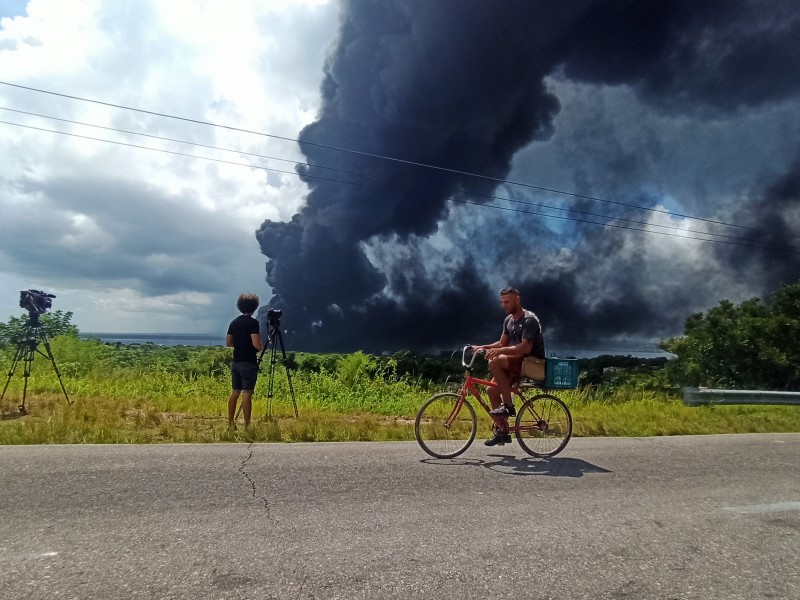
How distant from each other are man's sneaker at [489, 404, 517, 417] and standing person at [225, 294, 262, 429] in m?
3.50

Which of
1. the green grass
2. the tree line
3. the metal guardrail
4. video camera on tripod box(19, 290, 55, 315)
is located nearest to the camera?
the green grass

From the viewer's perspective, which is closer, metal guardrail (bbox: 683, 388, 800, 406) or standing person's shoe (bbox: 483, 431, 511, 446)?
standing person's shoe (bbox: 483, 431, 511, 446)

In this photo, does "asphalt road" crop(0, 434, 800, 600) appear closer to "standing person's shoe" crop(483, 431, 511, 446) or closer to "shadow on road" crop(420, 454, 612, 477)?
"shadow on road" crop(420, 454, 612, 477)

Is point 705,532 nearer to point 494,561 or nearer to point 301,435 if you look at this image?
point 494,561

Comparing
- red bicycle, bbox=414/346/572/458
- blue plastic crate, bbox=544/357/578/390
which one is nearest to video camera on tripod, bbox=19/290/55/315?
red bicycle, bbox=414/346/572/458

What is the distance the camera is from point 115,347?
63.0ft

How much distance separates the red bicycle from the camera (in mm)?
6566

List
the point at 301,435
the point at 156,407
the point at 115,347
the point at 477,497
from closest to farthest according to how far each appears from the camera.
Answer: the point at 477,497, the point at 301,435, the point at 156,407, the point at 115,347

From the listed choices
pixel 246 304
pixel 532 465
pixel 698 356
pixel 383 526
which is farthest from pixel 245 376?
pixel 698 356

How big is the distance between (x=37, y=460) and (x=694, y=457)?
7483mm

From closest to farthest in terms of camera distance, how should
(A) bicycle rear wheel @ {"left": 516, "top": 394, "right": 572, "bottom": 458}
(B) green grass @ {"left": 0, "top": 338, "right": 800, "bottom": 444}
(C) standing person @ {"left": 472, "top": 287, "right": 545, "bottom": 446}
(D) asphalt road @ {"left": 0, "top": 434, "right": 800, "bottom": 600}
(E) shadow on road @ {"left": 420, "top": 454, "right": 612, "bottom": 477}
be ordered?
(D) asphalt road @ {"left": 0, "top": 434, "right": 800, "bottom": 600}
(E) shadow on road @ {"left": 420, "top": 454, "right": 612, "bottom": 477}
(C) standing person @ {"left": 472, "top": 287, "right": 545, "bottom": 446}
(A) bicycle rear wheel @ {"left": 516, "top": 394, "right": 572, "bottom": 458}
(B) green grass @ {"left": 0, "top": 338, "right": 800, "bottom": 444}

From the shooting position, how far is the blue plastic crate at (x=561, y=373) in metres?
6.80

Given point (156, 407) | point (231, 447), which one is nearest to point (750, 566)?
point (231, 447)

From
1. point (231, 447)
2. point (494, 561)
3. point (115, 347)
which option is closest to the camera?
point (494, 561)
